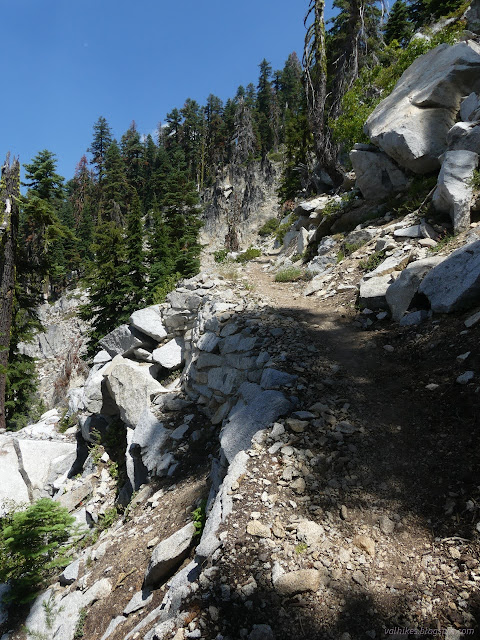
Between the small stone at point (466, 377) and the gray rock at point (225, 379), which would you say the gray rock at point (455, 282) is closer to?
the small stone at point (466, 377)

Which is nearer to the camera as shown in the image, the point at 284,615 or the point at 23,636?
the point at 284,615

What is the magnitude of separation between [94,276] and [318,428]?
723 inches

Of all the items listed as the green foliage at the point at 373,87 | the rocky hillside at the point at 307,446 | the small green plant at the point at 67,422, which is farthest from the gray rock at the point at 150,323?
the green foliage at the point at 373,87

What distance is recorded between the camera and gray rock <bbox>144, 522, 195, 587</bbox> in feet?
14.1

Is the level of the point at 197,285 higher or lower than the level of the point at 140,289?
lower

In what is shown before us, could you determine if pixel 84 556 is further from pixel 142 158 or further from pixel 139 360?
pixel 142 158

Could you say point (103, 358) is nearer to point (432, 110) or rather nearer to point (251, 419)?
point (251, 419)

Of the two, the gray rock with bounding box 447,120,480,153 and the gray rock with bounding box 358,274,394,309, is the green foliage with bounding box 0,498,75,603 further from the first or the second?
the gray rock with bounding box 447,120,480,153

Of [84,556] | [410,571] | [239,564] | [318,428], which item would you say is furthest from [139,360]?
[410,571]

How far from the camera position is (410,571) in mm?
2969

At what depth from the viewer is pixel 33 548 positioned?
6188 mm

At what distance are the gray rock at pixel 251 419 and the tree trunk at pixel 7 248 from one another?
37.7 ft

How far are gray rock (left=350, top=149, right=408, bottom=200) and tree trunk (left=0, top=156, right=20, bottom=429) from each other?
41.2 ft

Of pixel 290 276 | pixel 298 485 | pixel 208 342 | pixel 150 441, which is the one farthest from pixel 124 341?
pixel 298 485
